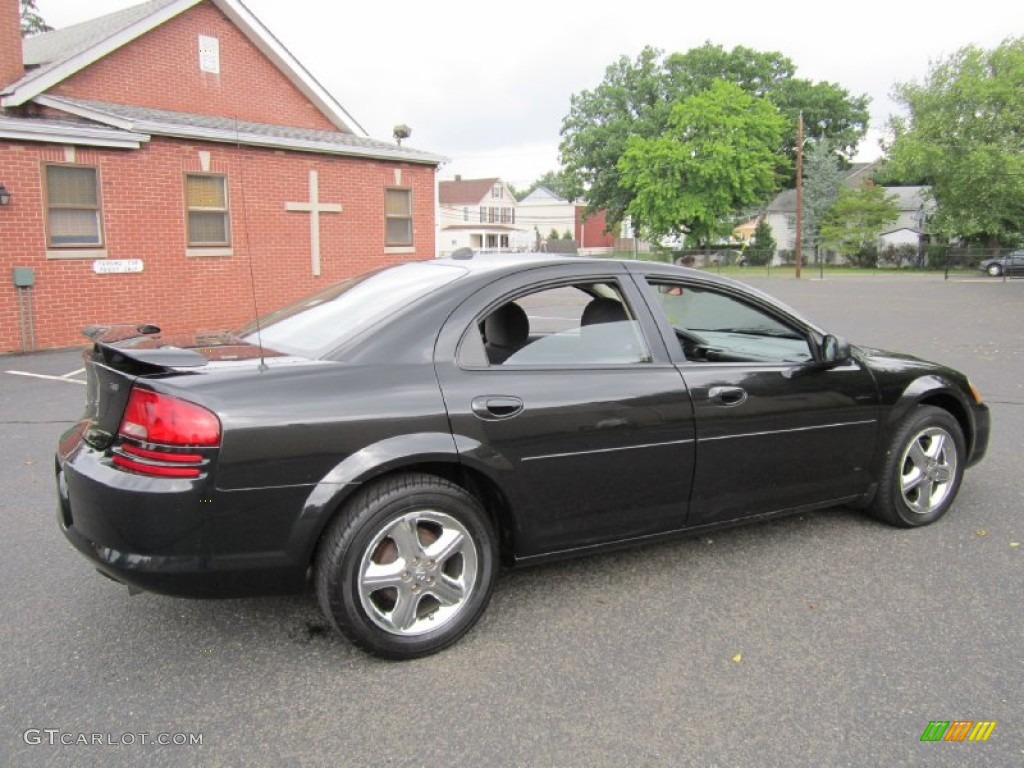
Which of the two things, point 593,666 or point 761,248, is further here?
point 761,248

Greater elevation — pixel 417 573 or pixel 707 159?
pixel 707 159

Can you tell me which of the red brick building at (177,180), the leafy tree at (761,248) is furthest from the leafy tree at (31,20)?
the leafy tree at (761,248)

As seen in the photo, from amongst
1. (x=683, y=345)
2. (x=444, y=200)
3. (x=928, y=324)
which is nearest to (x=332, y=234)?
(x=928, y=324)

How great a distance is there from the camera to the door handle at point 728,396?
3.46 m

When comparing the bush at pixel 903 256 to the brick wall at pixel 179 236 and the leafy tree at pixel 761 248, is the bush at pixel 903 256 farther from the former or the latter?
the brick wall at pixel 179 236

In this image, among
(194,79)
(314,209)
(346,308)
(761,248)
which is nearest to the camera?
(346,308)

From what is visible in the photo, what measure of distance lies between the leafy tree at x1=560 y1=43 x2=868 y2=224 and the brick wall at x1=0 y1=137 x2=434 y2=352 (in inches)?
1645

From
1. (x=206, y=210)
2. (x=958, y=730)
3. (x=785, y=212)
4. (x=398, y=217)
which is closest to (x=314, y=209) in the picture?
(x=398, y=217)

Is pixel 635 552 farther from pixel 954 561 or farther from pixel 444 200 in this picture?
pixel 444 200

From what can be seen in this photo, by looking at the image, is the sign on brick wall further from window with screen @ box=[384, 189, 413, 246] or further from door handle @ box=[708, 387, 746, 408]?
door handle @ box=[708, 387, 746, 408]

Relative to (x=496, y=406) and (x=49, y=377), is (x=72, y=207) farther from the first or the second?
(x=496, y=406)

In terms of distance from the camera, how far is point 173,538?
2.58 metres

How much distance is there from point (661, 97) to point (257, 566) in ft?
196

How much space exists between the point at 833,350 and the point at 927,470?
1.03m
